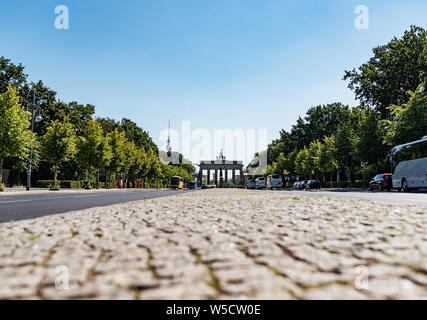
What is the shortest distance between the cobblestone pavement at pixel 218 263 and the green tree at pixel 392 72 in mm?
40494

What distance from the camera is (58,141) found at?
34.6m

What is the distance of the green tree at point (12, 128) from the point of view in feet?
86.1

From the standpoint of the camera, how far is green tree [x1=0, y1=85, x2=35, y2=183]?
26.2m

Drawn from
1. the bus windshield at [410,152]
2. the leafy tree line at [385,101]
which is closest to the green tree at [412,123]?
the leafy tree line at [385,101]

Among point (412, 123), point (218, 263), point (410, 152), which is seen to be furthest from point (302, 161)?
Answer: point (218, 263)

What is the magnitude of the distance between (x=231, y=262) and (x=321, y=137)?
72.4 m

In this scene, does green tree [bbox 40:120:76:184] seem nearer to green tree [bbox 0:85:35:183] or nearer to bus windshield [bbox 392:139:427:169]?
green tree [bbox 0:85:35:183]

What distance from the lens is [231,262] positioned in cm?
293

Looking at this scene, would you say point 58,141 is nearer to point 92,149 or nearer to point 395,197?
point 92,149

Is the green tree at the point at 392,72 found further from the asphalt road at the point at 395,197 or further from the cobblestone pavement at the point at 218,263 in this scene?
the cobblestone pavement at the point at 218,263

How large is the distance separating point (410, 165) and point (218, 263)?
23410mm

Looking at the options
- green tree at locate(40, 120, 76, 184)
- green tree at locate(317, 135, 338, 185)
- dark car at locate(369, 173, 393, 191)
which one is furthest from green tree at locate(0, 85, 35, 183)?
green tree at locate(317, 135, 338, 185)

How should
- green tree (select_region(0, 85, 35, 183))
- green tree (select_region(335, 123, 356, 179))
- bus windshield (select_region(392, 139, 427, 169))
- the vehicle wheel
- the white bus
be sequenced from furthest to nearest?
green tree (select_region(335, 123, 356, 179)) → green tree (select_region(0, 85, 35, 183)) → the vehicle wheel → bus windshield (select_region(392, 139, 427, 169)) → the white bus

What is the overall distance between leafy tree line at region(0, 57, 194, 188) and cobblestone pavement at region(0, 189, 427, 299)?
87.5 feet
